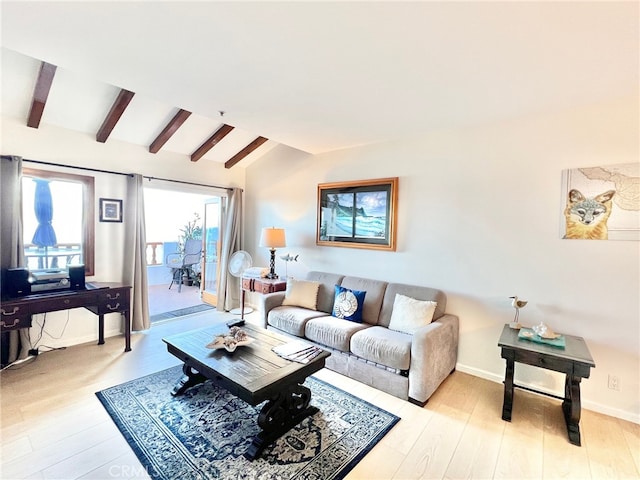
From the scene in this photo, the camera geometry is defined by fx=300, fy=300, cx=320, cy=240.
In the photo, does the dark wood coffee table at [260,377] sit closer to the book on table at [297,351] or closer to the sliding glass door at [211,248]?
the book on table at [297,351]

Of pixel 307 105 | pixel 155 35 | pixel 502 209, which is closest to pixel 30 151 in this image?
pixel 155 35

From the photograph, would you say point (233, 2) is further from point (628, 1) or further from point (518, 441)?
point (518, 441)

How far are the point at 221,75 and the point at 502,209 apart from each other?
2673mm

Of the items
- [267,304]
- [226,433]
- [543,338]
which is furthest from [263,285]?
[543,338]

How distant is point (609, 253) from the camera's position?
235cm

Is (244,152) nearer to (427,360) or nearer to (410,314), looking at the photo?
(410,314)

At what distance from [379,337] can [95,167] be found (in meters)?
3.78

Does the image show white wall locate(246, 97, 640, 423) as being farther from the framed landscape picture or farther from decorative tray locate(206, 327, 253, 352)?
decorative tray locate(206, 327, 253, 352)

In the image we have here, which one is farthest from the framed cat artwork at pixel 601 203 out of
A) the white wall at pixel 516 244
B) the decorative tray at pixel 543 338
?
the decorative tray at pixel 543 338

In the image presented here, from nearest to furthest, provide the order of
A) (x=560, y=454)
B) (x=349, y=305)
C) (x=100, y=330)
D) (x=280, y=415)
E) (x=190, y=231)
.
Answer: (x=560, y=454) < (x=280, y=415) < (x=349, y=305) < (x=100, y=330) < (x=190, y=231)

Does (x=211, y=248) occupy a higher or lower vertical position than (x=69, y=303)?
higher

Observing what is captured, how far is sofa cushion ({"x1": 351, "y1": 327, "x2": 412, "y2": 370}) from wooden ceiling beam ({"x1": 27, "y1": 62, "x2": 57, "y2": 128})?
3.51m

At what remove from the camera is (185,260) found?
660cm

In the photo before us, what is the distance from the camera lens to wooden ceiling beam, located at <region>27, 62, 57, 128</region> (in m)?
2.53
